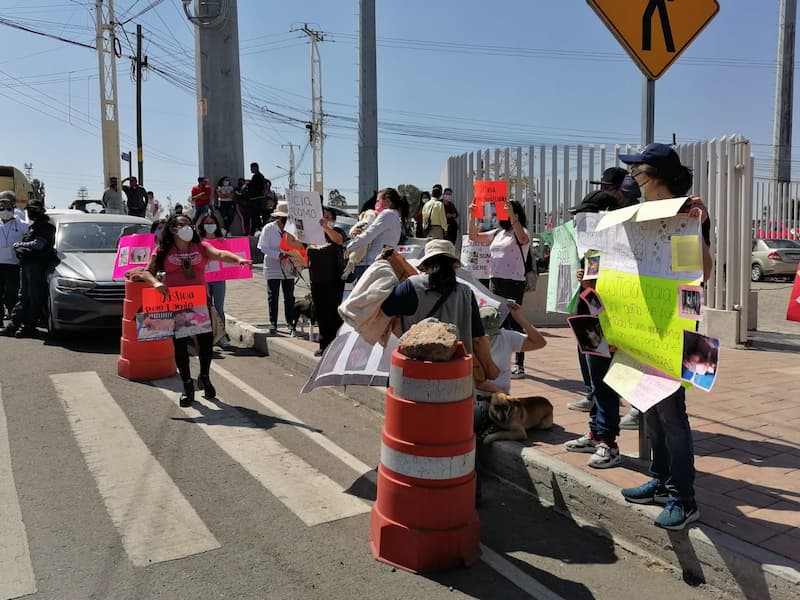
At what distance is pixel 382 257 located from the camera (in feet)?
15.1

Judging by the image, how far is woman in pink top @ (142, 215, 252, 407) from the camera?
6727 mm

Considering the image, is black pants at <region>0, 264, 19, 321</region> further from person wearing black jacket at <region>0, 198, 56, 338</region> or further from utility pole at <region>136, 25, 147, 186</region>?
utility pole at <region>136, 25, 147, 186</region>

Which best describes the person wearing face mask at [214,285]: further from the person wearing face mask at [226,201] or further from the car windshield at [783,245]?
the car windshield at [783,245]

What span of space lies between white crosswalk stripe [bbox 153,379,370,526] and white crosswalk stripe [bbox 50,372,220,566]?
58 centimetres

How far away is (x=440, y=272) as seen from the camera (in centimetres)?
425

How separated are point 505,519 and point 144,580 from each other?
2176mm

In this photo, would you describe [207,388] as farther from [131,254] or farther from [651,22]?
[651,22]

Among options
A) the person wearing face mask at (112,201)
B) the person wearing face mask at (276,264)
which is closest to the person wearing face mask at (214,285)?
the person wearing face mask at (276,264)

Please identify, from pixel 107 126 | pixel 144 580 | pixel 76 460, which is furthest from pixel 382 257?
pixel 107 126

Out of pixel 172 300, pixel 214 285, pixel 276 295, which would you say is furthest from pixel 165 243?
pixel 276 295

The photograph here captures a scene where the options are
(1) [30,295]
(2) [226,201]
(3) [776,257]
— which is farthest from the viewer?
(3) [776,257]

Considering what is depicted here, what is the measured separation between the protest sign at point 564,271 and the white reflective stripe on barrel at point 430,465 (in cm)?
188

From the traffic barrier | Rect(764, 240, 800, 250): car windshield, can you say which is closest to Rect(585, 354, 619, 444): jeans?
the traffic barrier

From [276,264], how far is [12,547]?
20.6 feet
